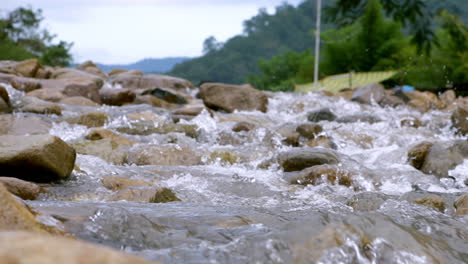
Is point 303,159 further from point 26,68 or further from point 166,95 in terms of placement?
point 26,68

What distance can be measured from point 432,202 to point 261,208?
126 centimetres

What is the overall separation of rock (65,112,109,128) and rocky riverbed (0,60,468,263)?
0.02 meters

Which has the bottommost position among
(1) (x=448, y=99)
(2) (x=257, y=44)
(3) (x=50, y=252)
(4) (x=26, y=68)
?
(1) (x=448, y=99)

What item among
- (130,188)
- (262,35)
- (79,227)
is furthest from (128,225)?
(262,35)

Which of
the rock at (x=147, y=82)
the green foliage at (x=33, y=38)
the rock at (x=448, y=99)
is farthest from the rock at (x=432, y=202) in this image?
the green foliage at (x=33, y=38)

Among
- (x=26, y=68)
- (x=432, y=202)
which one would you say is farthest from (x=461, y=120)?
(x=26, y=68)

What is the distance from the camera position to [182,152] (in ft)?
17.1

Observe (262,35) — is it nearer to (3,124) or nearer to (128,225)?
(3,124)

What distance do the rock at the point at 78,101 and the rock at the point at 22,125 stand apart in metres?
2.07

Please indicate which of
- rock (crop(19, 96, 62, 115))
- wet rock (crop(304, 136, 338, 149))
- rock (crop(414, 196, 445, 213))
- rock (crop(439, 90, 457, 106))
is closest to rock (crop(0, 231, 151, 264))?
rock (crop(414, 196, 445, 213))

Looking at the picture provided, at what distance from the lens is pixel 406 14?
661 cm

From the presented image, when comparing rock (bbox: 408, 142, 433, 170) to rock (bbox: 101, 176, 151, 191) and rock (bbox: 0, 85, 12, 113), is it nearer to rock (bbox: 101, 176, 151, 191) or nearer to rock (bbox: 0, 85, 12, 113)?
rock (bbox: 101, 176, 151, 191)

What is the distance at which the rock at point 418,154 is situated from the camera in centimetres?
Result: 520

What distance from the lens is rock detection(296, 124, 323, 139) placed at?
6684 millimetres
